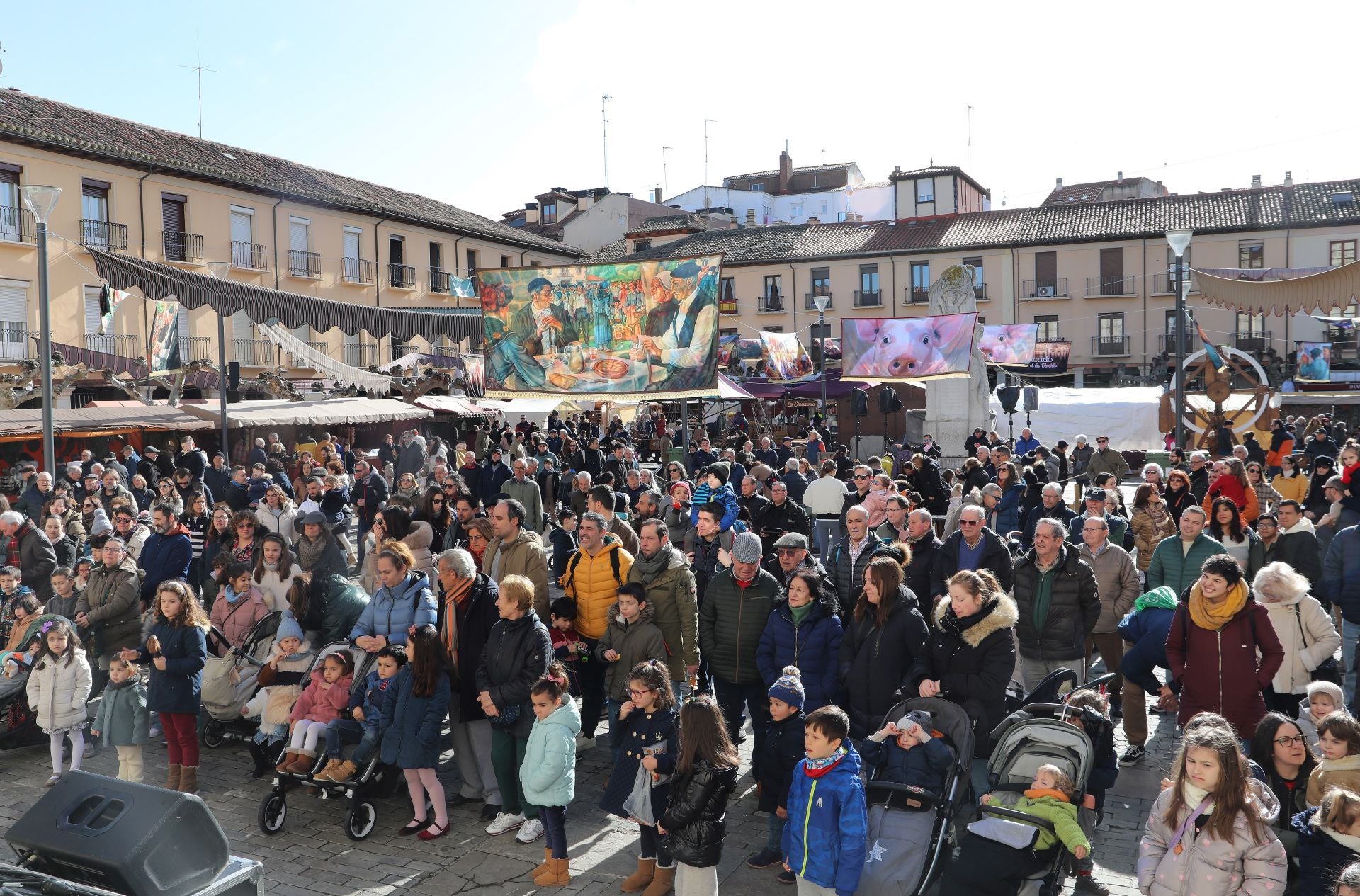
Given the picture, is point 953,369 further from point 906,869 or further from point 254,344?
point 254,344

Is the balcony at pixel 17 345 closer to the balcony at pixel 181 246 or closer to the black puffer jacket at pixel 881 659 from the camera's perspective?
the balcony at pixel 181 246

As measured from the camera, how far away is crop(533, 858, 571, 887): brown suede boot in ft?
17.8

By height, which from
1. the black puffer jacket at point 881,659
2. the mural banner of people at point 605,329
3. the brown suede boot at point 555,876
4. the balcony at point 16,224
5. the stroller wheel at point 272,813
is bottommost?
the brown suede boot at point 555,876

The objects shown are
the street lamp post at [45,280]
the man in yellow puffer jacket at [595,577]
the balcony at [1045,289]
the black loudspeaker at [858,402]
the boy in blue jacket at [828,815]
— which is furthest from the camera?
the balcony at [1045,289]

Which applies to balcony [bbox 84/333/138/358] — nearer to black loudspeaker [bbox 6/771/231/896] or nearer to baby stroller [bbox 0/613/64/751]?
baby stroller [bbox 0/613/64/751]

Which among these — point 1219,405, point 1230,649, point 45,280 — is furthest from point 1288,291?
point 45,280

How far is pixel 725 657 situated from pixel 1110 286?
4135cm

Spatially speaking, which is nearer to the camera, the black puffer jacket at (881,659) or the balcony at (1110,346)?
the black puffer jacket at (881,659)

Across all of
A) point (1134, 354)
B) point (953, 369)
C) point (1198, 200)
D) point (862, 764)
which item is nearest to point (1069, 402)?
point (953, 369)

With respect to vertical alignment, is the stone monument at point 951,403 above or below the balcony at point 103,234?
below

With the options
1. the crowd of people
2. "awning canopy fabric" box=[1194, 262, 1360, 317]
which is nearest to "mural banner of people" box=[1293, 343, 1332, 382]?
"awning canopy fabric" box=[1194, 262, 1360, 317]

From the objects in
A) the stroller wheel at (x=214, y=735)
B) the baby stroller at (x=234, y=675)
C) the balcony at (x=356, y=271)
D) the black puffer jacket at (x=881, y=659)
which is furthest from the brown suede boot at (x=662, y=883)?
the balcony at (x=356, y=271)

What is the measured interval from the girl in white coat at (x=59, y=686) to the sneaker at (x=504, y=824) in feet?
9.94

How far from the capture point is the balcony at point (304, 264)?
32.9 meters
